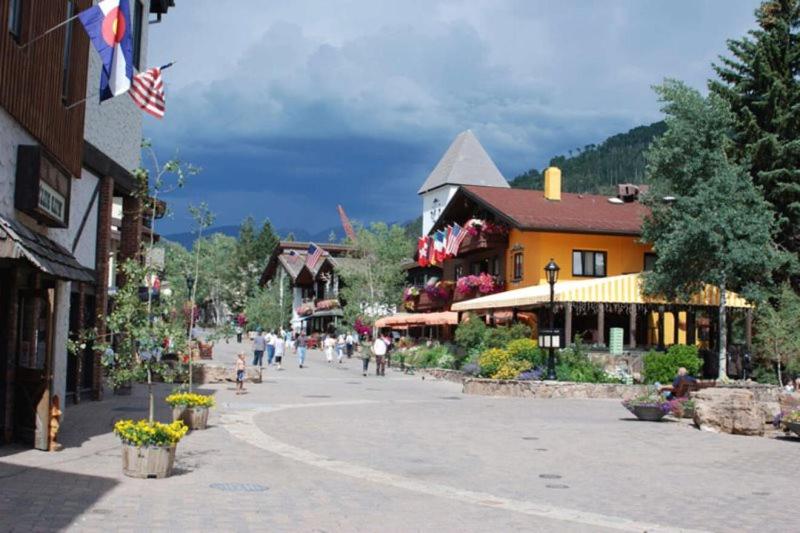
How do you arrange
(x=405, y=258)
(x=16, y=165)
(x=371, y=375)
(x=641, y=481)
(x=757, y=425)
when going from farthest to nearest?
(x=405, y=258) < (x=371, y=375) < (x=757, y=425) < (x=16, y=165) < (x=641, y=481)

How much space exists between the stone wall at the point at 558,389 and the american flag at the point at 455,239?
17.9m

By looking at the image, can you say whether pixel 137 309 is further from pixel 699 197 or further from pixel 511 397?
pixel 699 197

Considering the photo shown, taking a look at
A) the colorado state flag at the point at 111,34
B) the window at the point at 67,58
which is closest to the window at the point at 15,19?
the colorado state flag at the point at 111,34

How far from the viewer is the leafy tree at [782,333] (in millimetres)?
30531

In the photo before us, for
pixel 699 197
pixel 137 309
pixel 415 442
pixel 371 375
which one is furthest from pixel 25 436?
pixel 371 375

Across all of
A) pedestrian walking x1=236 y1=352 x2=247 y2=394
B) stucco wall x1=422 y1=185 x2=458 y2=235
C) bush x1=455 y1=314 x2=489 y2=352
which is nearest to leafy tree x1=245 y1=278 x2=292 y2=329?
stucco wall x1=422 y1=185 x2=458 y2=235

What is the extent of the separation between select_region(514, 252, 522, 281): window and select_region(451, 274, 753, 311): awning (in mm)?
6125

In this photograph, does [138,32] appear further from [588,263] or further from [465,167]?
[465,167]

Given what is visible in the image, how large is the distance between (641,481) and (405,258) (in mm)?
58743

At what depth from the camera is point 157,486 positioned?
404 inches

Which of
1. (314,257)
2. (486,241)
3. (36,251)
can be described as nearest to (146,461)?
(36,251)

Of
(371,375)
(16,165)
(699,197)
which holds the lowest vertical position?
(371,375)

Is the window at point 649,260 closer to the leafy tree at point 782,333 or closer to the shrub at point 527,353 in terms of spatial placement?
the leafy tree at point 782,333

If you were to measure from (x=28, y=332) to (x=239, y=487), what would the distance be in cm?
505
